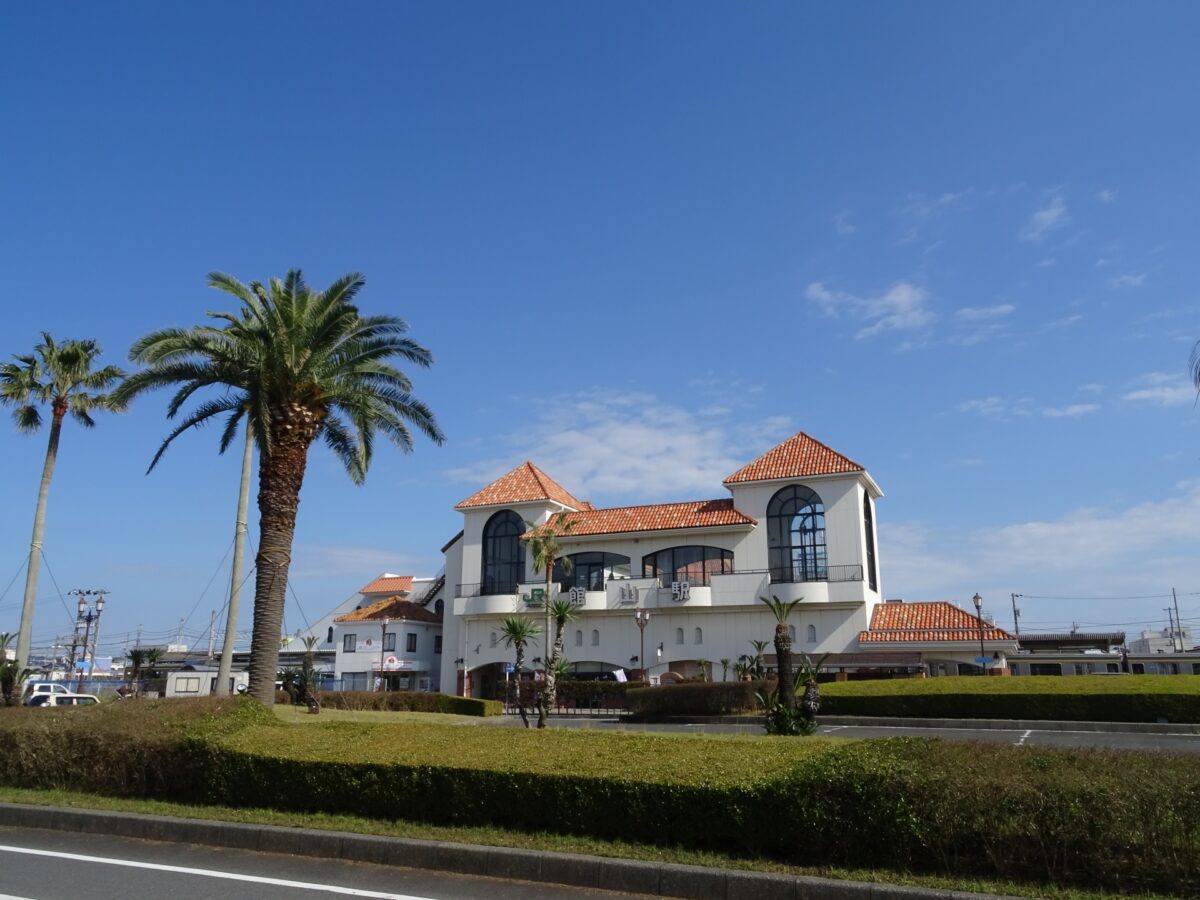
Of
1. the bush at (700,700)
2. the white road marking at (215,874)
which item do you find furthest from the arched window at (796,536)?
the white road marking at (215,874)

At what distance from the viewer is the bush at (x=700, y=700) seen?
31.2 metres

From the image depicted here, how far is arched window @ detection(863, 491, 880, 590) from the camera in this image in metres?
43.0

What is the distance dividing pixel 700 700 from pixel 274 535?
16583 millimetres

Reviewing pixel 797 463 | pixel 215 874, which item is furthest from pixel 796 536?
pixel 215 874

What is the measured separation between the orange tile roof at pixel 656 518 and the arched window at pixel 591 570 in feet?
4.35

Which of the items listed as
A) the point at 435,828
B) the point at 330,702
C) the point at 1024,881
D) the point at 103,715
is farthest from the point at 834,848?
the point at 330,702

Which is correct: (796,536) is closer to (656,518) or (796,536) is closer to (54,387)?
(656,518)

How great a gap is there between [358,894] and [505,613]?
131ft

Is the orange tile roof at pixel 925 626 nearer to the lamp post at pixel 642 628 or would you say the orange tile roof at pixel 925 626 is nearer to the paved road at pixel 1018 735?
the lamp post at pixel 642 628

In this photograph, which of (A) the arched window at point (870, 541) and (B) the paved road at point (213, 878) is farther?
(A) the arched window at point (870, 541)

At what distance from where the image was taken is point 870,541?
44.4 m

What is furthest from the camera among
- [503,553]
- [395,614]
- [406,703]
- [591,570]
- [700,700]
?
[395,614]

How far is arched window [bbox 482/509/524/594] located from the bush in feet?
55.1

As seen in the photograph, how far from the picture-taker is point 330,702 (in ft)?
126
